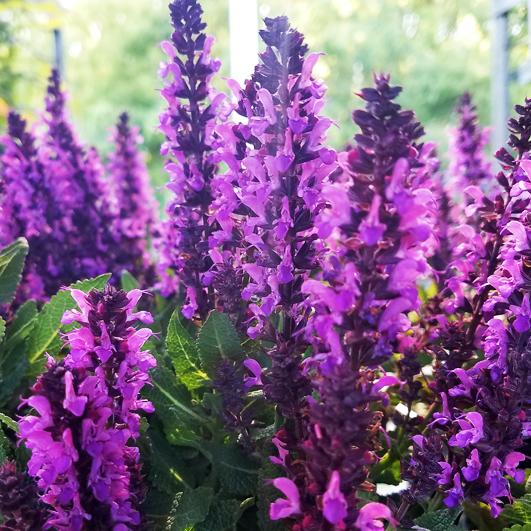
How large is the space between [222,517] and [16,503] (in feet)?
1.34

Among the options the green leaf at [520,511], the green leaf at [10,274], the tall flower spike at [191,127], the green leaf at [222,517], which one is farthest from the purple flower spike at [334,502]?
the green leaf at [10,274]

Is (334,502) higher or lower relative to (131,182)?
lower

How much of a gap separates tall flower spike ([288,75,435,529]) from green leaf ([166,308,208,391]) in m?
0.55

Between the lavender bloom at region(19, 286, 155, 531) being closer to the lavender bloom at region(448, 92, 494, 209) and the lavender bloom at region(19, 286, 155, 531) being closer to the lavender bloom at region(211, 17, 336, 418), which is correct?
the lavender bloom at region(211, 17, 336, 418)

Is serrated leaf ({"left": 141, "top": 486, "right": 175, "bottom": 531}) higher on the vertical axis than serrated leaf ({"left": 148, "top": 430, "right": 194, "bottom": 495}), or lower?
lower

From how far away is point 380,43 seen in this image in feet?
37.4

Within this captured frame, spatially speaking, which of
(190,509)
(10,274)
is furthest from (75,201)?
(190,509)

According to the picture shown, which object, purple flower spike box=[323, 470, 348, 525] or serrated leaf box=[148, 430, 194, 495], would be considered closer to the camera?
purple flower spike box=[323, 470, 348, 525]

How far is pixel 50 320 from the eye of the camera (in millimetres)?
1800

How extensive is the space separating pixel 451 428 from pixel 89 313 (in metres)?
0.73

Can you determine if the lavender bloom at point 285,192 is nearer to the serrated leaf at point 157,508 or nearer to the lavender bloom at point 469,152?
the serrated leaf at point 157,508

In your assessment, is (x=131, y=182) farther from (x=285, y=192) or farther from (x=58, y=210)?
(x=285, y=192)

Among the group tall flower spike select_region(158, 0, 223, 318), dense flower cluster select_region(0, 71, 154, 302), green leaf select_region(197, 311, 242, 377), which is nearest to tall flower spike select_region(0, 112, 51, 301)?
dense flower cluster select_region(0, 71, 154, 302)

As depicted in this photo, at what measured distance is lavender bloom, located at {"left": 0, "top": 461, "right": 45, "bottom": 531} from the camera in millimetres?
1072
